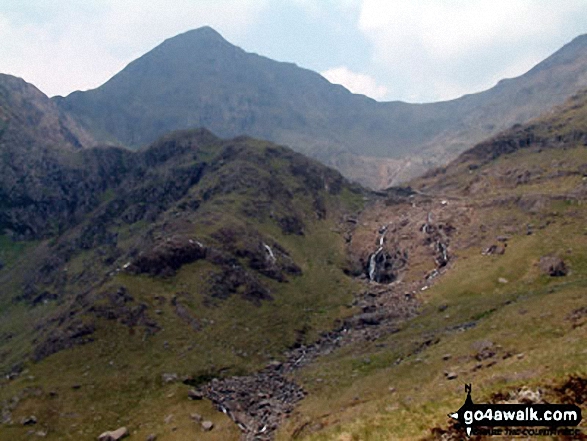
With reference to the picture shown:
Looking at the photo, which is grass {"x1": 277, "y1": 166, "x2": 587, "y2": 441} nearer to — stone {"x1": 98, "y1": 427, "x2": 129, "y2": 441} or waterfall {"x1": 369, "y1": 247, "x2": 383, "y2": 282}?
stone {"x1": 98, "y1": 427, "x2": 129, "y2": 441}

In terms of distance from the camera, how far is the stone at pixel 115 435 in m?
72.9

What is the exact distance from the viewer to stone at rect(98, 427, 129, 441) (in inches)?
2869

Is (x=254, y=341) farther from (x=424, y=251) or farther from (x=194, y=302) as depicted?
(x=424, y=251)

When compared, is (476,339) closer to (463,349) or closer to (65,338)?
(463,349)

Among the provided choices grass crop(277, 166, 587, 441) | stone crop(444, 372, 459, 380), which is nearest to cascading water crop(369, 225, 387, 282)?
grass crop(277, 166, 587, 441)

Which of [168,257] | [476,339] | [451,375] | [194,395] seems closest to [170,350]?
[194,395]

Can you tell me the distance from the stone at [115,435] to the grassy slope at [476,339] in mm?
26022

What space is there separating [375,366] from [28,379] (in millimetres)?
66679

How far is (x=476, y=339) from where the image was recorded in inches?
3152

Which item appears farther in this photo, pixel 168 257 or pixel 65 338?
pixel 168 257

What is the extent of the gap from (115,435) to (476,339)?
6003 cm

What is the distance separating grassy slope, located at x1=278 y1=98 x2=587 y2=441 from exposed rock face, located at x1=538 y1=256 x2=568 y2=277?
1.90 metres

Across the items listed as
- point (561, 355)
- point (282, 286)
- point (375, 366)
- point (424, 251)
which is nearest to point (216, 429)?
point (375, 366)

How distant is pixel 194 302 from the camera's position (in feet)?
392
